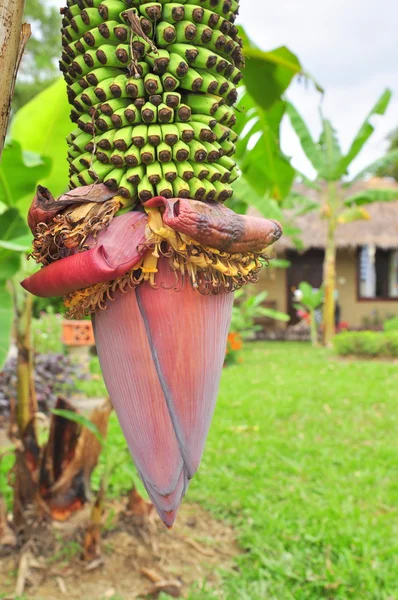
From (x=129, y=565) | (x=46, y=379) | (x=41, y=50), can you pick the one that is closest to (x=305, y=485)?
(x=129, y=565)

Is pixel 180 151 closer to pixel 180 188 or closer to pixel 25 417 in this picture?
pixel 180 188

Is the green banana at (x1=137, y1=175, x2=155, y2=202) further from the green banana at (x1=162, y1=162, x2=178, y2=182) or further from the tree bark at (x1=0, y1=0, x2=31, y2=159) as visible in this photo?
the tree bark at (x1=0, y1=0, x2=31, y2=159)

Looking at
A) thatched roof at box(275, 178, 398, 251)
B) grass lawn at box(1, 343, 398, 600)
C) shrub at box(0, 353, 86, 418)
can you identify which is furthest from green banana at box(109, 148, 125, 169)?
thatched roof at box(275, 178, 398, 251)

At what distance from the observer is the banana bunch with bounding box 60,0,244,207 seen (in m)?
0.47

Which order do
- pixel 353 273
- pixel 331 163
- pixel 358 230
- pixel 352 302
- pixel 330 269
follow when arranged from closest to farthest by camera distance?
pixel 331 163 < pixel 330 269 < pixel 358 230 < pixel 352 302 < pixel 353 273

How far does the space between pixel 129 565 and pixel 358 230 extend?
1100cm

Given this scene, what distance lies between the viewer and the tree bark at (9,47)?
0.47 metres

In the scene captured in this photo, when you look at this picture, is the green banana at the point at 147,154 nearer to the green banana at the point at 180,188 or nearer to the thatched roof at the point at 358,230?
the green banana at the point at 180,188

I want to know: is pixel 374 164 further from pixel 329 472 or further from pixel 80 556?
pixel 80 556

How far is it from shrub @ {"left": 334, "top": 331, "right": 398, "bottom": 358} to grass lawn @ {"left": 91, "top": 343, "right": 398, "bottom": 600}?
2199mm

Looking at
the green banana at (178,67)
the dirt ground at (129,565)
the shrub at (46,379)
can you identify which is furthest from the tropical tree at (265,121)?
the shrub at (46,379)

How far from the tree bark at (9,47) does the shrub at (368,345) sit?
8.08m

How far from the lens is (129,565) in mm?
2314

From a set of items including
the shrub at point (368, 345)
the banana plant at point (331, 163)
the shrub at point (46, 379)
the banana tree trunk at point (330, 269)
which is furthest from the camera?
the banana tree trunk at point (330, 269)
